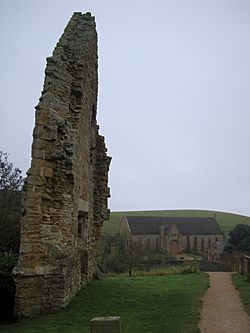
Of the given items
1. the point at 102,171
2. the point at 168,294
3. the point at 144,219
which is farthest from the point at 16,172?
the point at 144,219

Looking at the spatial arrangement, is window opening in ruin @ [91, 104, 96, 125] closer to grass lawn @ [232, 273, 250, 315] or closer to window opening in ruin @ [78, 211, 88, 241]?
window opening in ruin @ [78, 211, 88, 241]

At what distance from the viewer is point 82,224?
14.6 meters

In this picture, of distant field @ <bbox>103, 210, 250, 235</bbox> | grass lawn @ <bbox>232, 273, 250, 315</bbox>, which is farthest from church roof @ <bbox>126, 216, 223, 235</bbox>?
grass lawn @ <bbox>232, 273, 250, 315</bbox>

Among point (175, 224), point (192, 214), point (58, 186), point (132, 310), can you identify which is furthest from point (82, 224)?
point (192, 214)

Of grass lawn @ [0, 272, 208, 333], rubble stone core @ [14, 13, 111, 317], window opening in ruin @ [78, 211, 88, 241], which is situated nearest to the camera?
grass lawn @ [0, 272, 208, 333]

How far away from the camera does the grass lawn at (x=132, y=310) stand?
898 cm

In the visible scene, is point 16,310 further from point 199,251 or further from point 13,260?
point 199,251

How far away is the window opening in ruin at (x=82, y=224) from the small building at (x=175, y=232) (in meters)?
53.3

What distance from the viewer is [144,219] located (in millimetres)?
74562

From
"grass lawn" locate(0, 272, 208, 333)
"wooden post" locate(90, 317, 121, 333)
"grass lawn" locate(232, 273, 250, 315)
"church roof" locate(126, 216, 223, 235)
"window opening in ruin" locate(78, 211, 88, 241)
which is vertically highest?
"church roof" locate(126, 216, 223, 235)

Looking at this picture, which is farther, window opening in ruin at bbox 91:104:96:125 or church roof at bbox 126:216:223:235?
church roof at bbox 126:216:223:235

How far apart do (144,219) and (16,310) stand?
65035 millimetres

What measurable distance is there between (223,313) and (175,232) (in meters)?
58.5

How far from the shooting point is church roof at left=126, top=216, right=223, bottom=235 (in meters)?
71.4
